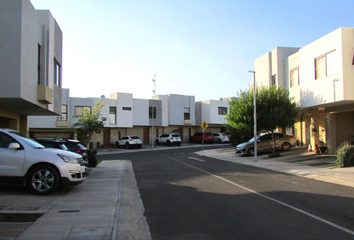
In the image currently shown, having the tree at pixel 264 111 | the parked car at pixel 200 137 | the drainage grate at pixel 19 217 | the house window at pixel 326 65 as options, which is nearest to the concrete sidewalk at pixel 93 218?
the drainage grate at pixel 19 217

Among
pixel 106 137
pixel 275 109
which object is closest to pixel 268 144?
pixel 275 109

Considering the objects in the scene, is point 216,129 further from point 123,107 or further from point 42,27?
point 42,27

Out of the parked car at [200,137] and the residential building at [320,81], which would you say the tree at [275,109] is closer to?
the residential building at [320,81]

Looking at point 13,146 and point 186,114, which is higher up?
point 186,114

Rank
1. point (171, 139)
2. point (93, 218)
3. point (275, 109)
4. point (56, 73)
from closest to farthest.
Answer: point (93, 218)
point (56, 73)
point (275, 109)
point (171, 139)

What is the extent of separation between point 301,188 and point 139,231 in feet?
21.9

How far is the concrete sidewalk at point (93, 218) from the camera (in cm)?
542

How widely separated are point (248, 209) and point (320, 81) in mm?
14441

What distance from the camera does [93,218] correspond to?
256 inches

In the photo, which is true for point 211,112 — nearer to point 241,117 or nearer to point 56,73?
point 241,117

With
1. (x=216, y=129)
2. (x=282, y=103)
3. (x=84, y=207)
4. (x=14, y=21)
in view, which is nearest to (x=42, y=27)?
(x=14, y=21)

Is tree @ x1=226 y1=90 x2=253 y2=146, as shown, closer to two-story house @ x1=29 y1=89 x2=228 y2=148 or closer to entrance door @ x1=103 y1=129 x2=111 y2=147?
two-story house @ x1=29 y1=89 x2=228 y2=148

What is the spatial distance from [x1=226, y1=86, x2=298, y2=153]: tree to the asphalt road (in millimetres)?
11002

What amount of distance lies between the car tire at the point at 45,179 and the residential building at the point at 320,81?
50.2 ft
